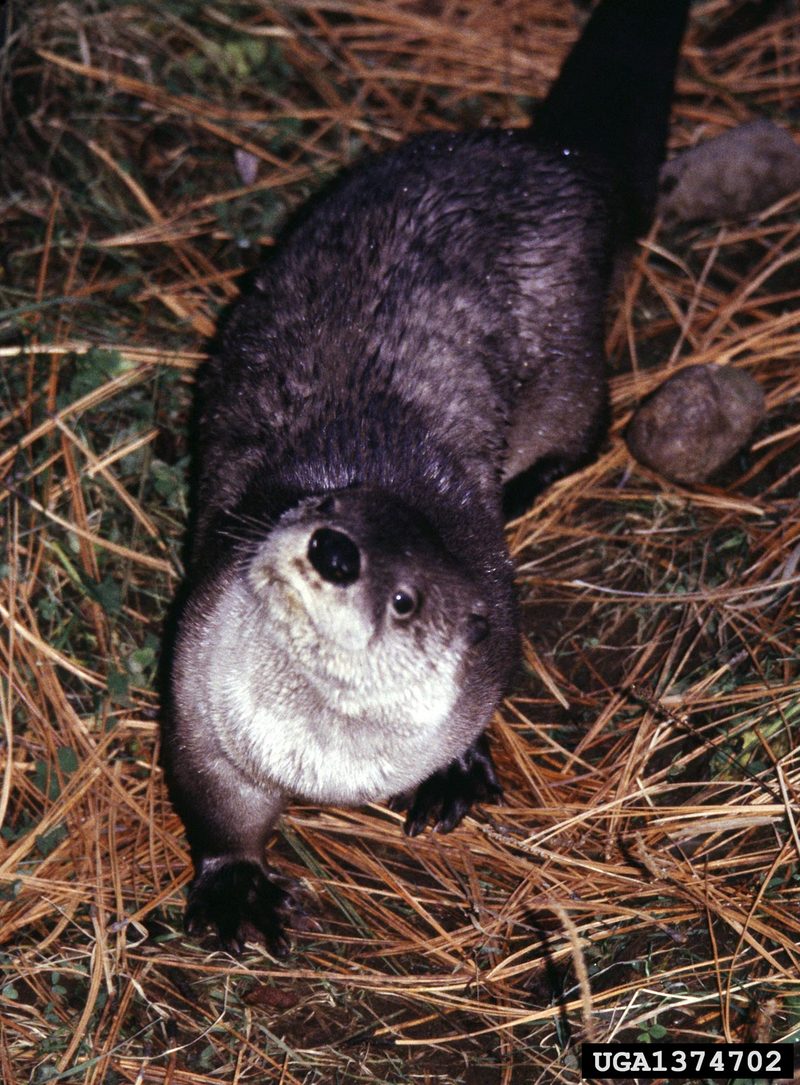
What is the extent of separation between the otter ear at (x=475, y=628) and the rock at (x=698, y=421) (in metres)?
1.25

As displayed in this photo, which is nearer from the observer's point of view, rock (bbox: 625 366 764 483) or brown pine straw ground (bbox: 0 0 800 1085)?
brown pine straw ground (bbox: 0 0 800 1085)

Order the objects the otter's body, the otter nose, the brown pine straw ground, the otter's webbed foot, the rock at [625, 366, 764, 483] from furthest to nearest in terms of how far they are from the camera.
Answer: the rock at [625, 366, 764, 483] → the otter's webbed foot → the brown pine straw ground → the otter's body → the otter nose

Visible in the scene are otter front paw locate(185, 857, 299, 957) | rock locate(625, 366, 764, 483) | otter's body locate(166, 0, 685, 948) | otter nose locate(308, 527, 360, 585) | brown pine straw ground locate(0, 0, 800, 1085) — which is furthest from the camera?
rock locate(625, 366, 764, 483)

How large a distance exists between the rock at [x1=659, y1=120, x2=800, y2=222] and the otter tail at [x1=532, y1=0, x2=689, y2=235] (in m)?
0.36

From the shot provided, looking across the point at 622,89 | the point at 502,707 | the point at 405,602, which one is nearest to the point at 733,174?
the point at 622,89

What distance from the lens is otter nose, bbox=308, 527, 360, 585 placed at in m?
1.88

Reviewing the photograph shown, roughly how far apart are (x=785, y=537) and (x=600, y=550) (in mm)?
458

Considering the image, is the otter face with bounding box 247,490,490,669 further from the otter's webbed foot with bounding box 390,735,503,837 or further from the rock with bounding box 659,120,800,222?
the rock with bounding box 659,120,800,222

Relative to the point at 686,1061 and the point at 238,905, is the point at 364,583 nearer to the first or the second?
the point at 238,905

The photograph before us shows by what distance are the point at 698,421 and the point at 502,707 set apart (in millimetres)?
904

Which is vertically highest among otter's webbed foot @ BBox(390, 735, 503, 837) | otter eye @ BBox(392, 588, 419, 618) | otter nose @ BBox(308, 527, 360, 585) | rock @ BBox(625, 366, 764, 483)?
otter nose @ BBox(308, 527, 360, 585)

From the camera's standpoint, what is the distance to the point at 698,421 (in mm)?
3148

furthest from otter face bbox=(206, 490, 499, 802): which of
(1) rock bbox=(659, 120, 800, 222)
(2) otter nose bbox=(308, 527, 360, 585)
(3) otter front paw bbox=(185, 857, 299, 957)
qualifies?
(1) rock bbox=(659, 120, 800, 222)

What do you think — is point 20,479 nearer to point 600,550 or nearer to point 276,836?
point 276,836
